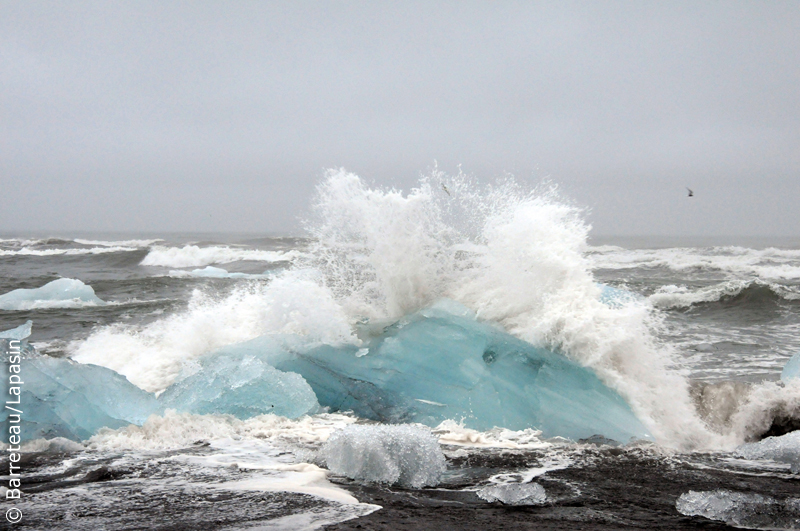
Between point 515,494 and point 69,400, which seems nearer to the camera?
point 515,494

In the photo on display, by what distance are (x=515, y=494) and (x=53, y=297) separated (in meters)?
13.8

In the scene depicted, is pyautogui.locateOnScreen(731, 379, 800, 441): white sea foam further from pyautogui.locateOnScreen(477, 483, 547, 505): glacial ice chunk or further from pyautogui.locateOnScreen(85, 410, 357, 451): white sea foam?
pyautogui.locateOnScreen(85, 410, 357, 451): white sea foam

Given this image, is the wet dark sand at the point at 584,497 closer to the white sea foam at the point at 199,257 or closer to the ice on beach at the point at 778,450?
the ice on beach at the point at 778,450

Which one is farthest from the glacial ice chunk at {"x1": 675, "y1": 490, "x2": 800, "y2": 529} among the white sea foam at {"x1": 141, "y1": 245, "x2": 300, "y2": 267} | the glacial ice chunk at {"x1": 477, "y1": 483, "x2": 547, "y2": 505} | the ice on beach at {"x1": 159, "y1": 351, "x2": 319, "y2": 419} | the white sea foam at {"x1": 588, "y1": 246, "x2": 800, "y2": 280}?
the white sea foam at {"x1": 141, "y1": 245, "x2": 300, "y2": 267}

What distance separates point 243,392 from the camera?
17.8 ft

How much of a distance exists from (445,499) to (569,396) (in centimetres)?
238

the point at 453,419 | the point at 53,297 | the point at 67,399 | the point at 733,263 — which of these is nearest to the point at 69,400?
the point at 67,399

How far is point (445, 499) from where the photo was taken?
3404 mm

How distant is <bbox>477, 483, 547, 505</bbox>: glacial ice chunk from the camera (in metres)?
3.34

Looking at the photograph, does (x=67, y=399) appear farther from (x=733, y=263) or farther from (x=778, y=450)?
(x=733, y=263)

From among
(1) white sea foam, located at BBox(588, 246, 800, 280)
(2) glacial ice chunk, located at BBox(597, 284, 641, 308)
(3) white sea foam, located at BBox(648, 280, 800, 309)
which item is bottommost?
(1) white sea foam, located at BBox(588, 246, 800, 280)

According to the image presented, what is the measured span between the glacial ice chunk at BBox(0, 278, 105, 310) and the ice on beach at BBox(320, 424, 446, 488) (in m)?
11.5

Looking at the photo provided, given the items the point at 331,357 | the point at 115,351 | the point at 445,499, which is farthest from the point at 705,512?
the point at 115,351

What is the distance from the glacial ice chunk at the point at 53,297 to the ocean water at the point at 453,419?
64.3 inches
